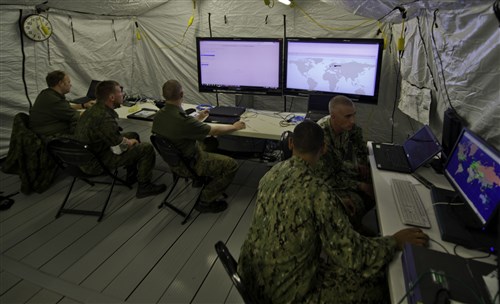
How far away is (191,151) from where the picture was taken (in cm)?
236

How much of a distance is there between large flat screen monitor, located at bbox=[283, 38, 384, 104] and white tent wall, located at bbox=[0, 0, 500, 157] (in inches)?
10.9

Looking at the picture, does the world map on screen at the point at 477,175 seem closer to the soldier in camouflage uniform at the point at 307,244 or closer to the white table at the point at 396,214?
the white table at the point at 396,214

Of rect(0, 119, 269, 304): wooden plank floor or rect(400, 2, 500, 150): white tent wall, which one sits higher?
rect(400, 2, 500, 150): white tent wall

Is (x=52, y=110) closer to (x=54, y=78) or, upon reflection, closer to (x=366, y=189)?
(x=54, y=78)

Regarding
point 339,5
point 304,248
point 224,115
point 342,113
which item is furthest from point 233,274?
point 339,5

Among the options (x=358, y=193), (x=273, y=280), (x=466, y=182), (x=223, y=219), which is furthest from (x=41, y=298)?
(x=466, y=182)

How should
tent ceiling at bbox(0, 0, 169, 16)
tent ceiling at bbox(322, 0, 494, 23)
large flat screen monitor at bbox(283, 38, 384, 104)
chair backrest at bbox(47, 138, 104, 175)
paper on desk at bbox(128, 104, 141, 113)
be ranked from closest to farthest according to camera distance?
1. tent ceiling at bbox(322, 0, 494, 23)
2. chair backrest at bbox(47, 138, 104, 175)
3. large flat screen monitor at bbox(283, 38, 384, 104)
4. paper on desk at bbox(128, 104, 141, 113)
5. tent ceiling at bbox(0, 0, 169, 16)

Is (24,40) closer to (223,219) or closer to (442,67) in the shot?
(223,219)

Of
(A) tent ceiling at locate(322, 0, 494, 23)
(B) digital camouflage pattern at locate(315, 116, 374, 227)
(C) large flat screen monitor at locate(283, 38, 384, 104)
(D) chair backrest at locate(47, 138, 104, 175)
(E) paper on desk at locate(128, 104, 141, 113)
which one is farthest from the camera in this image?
(E) paper on desk at locate(128, 104, 141, 113)

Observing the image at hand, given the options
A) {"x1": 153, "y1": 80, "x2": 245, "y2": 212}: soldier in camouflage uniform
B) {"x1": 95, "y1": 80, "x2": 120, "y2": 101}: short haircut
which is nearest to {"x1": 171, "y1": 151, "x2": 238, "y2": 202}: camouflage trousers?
{"x1": 153, "y1": 80, "x2": 245, "y2": 212}: soldier in camouflage uniform

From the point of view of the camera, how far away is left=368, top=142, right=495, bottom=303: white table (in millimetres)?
1044

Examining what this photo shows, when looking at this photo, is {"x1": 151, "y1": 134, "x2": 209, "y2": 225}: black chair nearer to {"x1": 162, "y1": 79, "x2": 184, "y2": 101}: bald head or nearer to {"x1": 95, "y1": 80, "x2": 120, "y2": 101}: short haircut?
{"x1": 162, "y1": 79, "x2": 184, "y2": 101}: bald head

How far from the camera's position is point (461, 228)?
48.5 inches

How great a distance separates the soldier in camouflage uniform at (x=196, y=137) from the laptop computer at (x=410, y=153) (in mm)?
1119
